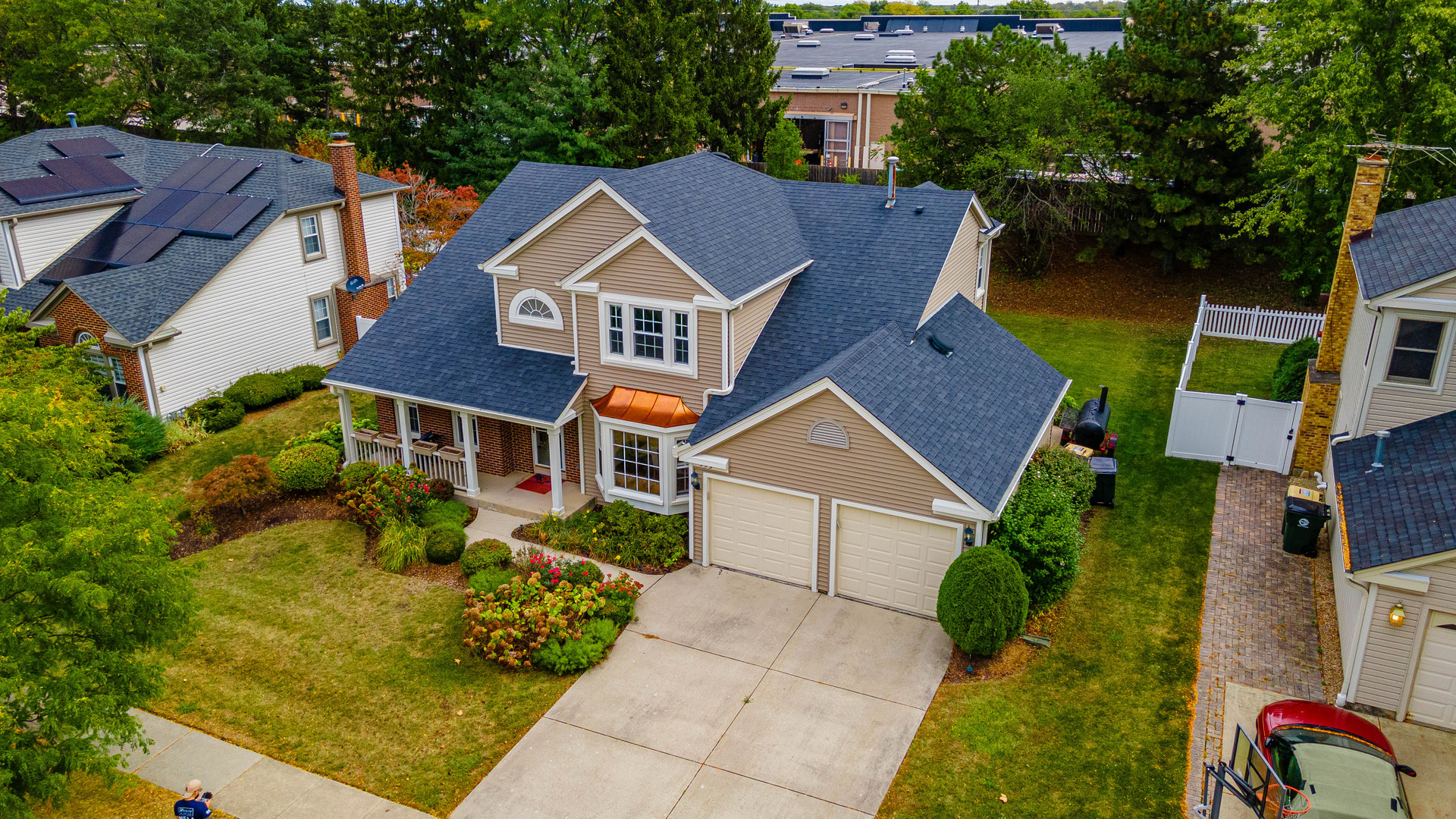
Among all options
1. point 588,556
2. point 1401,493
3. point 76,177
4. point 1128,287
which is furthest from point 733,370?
point 76,177

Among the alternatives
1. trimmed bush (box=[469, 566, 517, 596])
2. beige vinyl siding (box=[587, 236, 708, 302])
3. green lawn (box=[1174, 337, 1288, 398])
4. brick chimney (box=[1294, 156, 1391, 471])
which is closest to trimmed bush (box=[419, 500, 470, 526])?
trimmed bush (box=[469, 566, 517, 596])

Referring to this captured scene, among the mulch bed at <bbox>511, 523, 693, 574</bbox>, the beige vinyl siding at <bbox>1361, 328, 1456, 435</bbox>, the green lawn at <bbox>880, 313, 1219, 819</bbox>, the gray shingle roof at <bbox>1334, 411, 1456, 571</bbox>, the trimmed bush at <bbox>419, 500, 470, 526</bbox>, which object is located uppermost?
the beige vinyl siding at <bbox>1361, 328, 1456, 435</bbox>

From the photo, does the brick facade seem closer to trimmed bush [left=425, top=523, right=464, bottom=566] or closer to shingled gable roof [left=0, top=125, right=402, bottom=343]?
shingled gable roof [left=0, top=125, right=402, bottom=343]

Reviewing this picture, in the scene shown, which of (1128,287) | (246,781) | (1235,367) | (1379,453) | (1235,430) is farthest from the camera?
(1128,287)

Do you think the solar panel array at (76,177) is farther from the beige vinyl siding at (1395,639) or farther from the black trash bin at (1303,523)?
the beige vinyl siding at (1395,639)

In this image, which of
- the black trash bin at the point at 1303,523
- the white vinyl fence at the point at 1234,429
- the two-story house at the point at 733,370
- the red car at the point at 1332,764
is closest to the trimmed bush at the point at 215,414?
the two-story house at the point at 733,370

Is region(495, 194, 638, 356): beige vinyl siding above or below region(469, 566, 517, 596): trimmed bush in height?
above

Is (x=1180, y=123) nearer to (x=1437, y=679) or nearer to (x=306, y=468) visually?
(x=1437, y=679)
